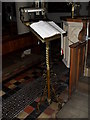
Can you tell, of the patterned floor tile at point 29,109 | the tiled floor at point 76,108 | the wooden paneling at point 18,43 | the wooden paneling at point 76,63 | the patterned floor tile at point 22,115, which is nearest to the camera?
the tiled floor at point 76,108

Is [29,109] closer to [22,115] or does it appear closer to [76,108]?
[22,115]

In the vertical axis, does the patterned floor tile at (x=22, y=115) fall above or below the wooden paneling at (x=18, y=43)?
below

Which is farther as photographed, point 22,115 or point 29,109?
point 29,109

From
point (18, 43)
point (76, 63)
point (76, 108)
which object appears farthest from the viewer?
point (18, 43)

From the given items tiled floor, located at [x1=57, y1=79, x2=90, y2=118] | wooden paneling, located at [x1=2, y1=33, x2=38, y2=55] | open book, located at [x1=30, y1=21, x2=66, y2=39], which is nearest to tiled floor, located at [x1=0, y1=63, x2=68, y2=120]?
tiled floor, located at [x1=57, y1=79, x2=90, y2=118]

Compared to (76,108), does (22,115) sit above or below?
below

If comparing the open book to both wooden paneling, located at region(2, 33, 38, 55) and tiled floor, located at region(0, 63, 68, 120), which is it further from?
wooden paneling, located at region(2, 33, 38, 55)

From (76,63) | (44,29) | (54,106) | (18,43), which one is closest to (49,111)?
(54,106)

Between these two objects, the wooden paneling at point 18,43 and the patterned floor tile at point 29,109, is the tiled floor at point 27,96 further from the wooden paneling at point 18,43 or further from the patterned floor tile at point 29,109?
the wooden paneling at point 18,43

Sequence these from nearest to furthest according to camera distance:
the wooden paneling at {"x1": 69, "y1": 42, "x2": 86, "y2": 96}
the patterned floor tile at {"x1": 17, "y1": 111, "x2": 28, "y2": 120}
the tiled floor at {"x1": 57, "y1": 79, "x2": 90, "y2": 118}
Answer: the tiled floor at {"x1": 57, "y1": 79, "x2": 90, "y2": 118} → the wooden paneling at {"x1": 69, "y1": 42, "x2": 86, "y2": 96} → the patterned floor tile at {"x1": 17, "y1": 111, "x2": 28, "y2": 120}

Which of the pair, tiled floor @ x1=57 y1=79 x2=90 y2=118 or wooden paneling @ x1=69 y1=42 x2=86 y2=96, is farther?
wooden paneling @ x1=69 y1=42 x2=86 y2=96

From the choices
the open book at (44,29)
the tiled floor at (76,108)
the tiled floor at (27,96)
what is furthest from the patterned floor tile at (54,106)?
the open book at (44,29)

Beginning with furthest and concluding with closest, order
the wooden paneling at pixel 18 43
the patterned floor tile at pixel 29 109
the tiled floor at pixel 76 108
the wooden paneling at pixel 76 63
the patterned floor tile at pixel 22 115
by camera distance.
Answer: the wooden paneling at pixel 18 43, the patterned floor tile at pixel 29 109, the patterned floor tile at pixel 22 115, the wooden paneling at pixel 76 63, the tiled floor at pixel 76 108

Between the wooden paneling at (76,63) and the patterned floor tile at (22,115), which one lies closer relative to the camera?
the wooden paneling at (76,63)
